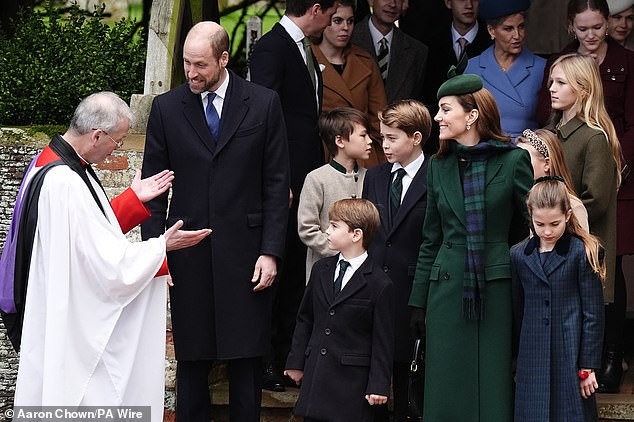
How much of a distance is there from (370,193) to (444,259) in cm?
67

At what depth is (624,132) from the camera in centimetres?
793

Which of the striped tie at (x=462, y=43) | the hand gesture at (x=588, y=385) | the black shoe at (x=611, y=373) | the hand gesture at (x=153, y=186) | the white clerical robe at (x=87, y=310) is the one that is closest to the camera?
the white clerical robe at (x=87, y=310)

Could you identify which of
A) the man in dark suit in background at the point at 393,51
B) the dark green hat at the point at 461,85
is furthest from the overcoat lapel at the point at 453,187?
the man in dark suit in background at the point at 393,51

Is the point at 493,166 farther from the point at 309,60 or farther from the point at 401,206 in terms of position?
the point at 309,60

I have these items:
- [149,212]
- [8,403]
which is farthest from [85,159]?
[8,403]

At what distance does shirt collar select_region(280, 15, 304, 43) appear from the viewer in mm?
7945

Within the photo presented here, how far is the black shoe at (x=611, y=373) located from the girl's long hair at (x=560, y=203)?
45.4 inches

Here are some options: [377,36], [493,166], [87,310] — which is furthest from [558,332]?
[377,36]

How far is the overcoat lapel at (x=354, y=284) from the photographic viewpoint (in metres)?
6.91

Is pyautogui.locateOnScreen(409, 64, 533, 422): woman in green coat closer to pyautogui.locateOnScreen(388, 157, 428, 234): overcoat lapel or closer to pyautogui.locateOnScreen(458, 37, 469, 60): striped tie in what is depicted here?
pyautogui.locateOnScreen(388, 157, 428, 234): overcoat lapel

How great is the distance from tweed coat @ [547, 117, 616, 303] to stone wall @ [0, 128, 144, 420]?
2.33 m

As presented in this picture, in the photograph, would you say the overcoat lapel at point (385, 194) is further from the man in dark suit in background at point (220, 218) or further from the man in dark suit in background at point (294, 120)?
the man in dark suit in background at point (294, 120)

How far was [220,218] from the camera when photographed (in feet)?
23.4

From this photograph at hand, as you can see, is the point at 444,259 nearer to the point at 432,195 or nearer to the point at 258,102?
the point at 432,195
